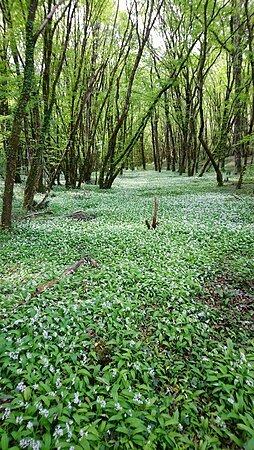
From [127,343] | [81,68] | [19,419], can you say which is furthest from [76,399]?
[81,68]

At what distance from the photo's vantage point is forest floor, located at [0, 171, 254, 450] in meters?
2.54

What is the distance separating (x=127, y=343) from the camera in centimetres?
354

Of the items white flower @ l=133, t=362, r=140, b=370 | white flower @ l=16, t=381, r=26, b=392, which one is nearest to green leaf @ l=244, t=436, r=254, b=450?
white flower @ l=133, t=362, r=140, b=370

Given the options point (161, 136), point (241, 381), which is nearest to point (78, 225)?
point (241, 381)

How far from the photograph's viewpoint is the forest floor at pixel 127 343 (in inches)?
99.8

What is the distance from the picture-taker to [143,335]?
150 inches

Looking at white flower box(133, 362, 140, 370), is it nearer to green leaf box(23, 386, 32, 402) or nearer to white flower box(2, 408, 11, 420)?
green leaf box(23, 386, 32, 402)

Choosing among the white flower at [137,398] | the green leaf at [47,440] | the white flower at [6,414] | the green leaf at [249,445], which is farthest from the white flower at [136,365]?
the white flower at [6,414]

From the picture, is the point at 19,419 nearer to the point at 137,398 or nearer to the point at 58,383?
the point at 58,383

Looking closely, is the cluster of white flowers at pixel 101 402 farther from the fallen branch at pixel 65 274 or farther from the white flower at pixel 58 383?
the fallen branch at pixel 65 274

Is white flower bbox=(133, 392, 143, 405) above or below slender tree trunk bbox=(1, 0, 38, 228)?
below

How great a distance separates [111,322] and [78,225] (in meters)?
5.18

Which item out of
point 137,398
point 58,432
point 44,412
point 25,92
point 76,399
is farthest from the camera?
point 25,92

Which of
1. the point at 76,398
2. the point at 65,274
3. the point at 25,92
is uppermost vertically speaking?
the point at 25,92
